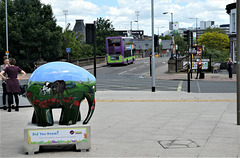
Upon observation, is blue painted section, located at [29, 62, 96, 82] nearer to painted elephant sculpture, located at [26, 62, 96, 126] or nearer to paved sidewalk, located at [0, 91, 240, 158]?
painted elephant sculpture, located at [26, 62, 96, 126]

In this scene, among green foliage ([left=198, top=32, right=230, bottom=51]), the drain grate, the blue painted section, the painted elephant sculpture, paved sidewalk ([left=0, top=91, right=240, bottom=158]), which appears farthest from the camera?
green foliage ([left=198, top=32, right=230, bottom=51])

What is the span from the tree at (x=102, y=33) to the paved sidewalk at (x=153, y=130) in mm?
52905

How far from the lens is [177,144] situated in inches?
309

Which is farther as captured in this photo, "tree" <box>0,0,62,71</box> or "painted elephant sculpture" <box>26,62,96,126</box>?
"tree" <box>0,0,62,71</box>

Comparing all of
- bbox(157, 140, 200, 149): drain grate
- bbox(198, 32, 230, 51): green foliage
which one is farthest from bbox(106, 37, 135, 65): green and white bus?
bbox(198, 32, 230, 51): green foliage

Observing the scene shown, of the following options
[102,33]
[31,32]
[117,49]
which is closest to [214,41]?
[102,33]

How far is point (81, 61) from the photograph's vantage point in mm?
54719

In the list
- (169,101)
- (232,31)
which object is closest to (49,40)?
(232,31)

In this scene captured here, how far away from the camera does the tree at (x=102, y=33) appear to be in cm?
6784

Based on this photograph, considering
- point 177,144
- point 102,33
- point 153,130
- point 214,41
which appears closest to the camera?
point 177,144

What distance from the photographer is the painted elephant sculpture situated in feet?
23.1

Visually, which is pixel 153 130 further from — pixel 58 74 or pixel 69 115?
pixel 58 74

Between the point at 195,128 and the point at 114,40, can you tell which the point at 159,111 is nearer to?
the point at 195,128

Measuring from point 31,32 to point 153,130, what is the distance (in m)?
35.3
